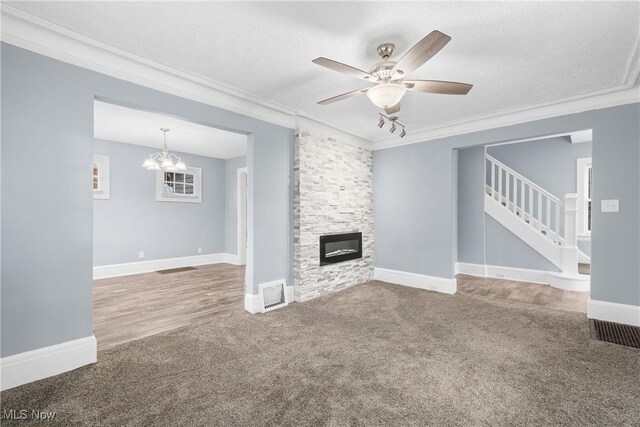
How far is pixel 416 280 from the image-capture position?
4828 millimetres

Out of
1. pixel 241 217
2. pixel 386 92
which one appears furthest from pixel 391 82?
pixel 241 217

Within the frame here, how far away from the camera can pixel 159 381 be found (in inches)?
84.7

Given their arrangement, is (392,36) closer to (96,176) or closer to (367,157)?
(367,157)

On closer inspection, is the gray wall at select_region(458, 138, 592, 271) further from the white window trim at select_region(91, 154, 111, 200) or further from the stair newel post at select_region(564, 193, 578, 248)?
the white window trim at select_region(91, 154, 111, 200)

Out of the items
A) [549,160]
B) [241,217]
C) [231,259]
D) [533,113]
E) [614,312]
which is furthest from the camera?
[231,259]

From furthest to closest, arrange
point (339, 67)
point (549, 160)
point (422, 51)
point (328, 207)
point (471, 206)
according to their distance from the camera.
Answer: point (549, 160) → point (471, 206) → point (328, 207) → point (339, 67) → point (422, 51)

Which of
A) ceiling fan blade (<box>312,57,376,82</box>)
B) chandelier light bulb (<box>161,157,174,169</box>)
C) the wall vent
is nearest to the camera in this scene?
ceiling fan blade (<box>312,57,376,82</box>)

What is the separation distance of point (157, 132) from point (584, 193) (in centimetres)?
832

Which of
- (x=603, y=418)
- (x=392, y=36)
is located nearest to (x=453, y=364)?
(x=603, y=418)

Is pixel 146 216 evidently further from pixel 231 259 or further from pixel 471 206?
pixel 471 206

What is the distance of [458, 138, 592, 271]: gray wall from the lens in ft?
18.1

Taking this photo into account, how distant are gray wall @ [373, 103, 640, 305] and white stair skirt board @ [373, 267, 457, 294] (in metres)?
0.09

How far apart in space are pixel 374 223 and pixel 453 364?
321cm

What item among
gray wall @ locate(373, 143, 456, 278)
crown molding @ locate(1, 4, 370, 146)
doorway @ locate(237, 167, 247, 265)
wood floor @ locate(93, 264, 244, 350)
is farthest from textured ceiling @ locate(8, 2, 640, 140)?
doorway @ locate(237, 167, 247, 265)
